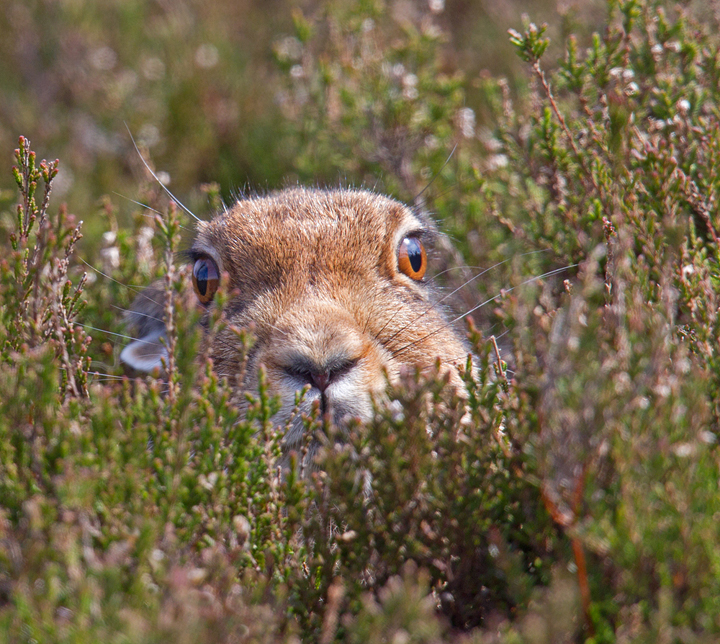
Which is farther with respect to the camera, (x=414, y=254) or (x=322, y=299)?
(x=414, y=254)

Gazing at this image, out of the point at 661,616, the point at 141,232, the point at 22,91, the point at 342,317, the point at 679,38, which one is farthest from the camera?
the point at 22,91

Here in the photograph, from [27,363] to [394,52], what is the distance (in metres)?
4.52

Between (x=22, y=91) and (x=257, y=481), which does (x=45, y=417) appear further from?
(x=22, y=91)

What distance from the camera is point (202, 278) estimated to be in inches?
140

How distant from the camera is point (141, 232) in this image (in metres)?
4.33

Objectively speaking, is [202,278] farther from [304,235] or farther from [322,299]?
[322,299]

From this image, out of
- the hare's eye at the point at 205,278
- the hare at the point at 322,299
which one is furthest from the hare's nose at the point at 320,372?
the hare's eye at the point at 205,278

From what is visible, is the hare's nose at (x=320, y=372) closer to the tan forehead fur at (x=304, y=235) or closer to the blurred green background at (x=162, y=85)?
the tan forehead fur at (x=304, y=235)

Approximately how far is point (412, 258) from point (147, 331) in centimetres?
162

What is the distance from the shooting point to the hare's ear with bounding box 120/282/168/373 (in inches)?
146

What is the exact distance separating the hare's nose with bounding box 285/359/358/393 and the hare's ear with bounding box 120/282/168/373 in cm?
126

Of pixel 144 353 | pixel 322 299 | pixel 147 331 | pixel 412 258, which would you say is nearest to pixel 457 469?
pixel 322 299

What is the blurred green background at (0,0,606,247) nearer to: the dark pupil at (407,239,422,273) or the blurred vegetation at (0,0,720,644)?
the dark pupil at (407,239,422,273)

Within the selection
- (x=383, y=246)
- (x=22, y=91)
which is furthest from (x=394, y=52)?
(x=22, y=91)
